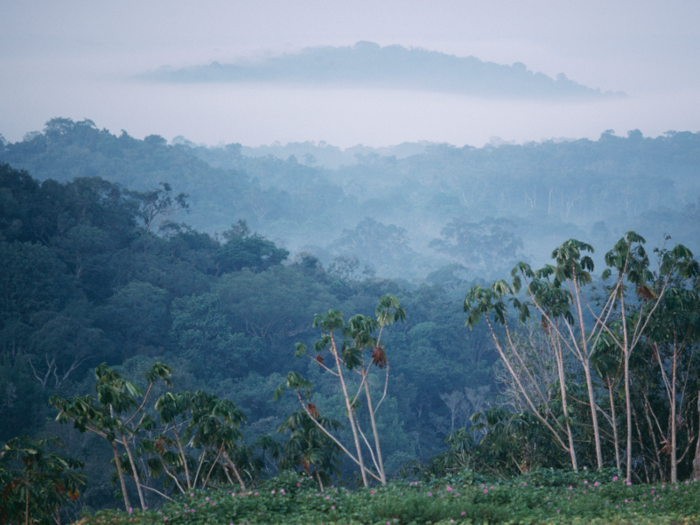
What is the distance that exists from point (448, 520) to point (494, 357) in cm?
2904

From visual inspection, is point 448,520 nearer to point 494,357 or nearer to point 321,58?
point 494,357

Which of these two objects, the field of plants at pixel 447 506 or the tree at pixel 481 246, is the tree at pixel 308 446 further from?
the tree at pixel 481 246

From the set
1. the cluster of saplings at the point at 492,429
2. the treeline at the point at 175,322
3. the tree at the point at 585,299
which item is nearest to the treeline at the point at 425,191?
the treeline at the point at 175,322

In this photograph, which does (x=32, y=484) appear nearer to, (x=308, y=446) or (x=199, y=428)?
(x=199, y=428)

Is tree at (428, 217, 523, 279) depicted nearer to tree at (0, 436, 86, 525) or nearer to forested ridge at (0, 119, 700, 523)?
forested ridge at (0, 119, 700, 523)

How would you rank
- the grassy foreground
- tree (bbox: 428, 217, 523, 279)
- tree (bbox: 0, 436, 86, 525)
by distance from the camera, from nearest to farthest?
the grassy foreground
tree (bbox: 0, 436, 86, 525)
tree (bbox: 428, 217, 523, 279)

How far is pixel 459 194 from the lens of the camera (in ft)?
283

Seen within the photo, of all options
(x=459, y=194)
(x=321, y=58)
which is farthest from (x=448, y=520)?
(x=321, y=58)

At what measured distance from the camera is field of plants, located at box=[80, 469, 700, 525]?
16.6ft

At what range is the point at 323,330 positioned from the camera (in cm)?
795

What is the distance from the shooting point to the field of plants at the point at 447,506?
5055mm

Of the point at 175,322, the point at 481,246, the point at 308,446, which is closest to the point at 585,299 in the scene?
the point at 308,446

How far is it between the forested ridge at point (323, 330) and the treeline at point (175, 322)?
10cm

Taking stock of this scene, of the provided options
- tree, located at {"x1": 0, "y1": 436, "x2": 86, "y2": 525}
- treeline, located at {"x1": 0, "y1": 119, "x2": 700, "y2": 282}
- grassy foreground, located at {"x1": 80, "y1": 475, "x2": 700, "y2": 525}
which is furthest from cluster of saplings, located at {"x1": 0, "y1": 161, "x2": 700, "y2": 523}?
treeline, located at {"x1": 0, "y1": 119, "x2": 700, "y2": 282}
